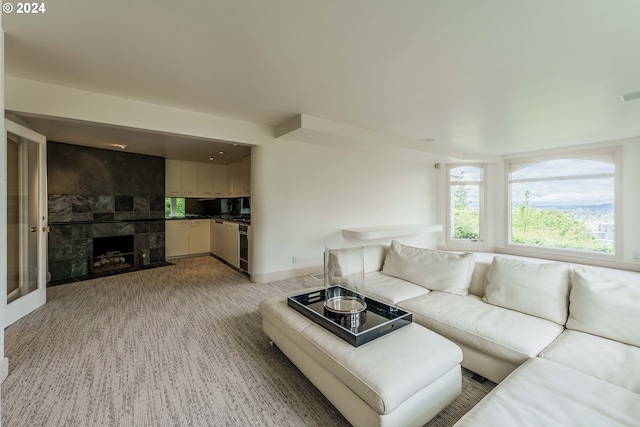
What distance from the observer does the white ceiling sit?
1779mm

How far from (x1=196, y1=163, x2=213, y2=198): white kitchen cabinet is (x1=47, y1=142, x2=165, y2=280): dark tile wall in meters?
0.82

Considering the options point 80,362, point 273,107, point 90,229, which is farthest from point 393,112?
point 90,229

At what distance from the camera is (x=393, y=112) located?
146 inches

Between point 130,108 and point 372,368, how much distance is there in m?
3.70

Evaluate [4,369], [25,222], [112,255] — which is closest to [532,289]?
[4,369]

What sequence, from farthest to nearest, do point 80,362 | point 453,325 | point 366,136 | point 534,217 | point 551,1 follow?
1. point 534,217
2. point 366,136
3. point 80,362
4. point 453,325
5. point 551,1

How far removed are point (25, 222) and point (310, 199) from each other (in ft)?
12.0

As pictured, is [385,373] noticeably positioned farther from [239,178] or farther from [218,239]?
[239,178]

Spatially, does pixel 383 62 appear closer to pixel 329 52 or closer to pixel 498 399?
pixel 329 52

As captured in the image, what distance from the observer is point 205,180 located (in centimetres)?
671

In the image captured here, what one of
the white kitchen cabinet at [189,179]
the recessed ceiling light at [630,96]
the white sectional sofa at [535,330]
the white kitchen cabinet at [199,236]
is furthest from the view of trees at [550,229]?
the white kitchen cabinet at [189,179]

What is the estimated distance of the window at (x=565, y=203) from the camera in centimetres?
538

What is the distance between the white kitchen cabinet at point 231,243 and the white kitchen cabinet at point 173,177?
1.69 m

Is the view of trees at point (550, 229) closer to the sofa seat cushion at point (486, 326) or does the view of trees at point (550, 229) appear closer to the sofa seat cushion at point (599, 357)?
the sofa seat cushion at point (486, 326)
